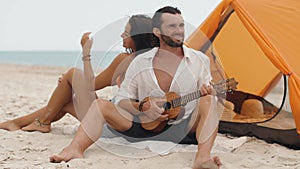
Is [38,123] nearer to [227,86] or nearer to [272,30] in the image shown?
[227,86]

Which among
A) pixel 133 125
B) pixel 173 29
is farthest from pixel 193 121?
pixel 173 29

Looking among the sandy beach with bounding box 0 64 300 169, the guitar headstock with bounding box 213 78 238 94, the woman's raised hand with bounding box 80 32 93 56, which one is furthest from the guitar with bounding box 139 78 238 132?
the woman's raised hand with bounding box 80 32 93 56

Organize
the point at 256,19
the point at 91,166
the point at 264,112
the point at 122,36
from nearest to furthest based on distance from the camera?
the point at 91,166 < the point at 122,36 < the point at 256,19 < the point at 264,112

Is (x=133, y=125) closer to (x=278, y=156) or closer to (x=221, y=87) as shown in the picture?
(x=221, y=87)

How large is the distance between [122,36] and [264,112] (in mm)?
1689

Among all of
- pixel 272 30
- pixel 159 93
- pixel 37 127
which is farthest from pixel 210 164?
pixel 37 127

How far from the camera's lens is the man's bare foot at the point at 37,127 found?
323 centimetres

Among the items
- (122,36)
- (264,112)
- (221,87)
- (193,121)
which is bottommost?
(264,112)

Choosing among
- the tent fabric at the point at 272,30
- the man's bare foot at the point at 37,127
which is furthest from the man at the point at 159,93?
the man's bare foot at the point at 37,127

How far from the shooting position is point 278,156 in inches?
109

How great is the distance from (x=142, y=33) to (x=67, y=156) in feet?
2.83

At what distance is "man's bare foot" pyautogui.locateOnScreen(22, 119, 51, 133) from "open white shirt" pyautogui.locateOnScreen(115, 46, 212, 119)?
2.49 ft

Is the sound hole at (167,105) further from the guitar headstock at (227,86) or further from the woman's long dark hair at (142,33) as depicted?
the woman's long dark hair at (142,33)

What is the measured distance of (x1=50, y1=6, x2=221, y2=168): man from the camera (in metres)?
2.56
